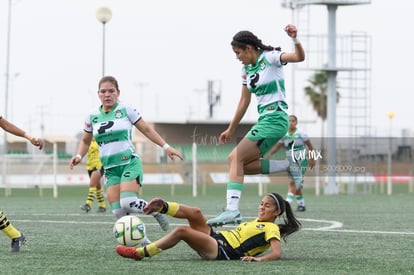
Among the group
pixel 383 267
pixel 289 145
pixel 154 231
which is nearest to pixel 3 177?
pixel 289 145

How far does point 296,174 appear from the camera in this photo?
63.3 ft

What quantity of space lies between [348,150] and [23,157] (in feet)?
41.4

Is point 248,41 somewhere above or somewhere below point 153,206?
above

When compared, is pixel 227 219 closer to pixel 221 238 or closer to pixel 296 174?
pixel 221 238

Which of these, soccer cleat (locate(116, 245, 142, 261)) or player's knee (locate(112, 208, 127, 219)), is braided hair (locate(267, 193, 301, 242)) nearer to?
soccer cleat (locate(116, 245, 142, 261))

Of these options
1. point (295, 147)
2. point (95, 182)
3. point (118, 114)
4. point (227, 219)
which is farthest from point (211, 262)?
point (95, 182)

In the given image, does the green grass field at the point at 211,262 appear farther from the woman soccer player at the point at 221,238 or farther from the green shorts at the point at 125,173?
the green shorts at the point at 125,173

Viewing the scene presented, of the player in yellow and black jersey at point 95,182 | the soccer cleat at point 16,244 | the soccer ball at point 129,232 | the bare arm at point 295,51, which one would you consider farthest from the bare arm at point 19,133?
the player in yellow and black jersey at point 95,182

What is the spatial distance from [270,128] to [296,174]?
29.9 ft

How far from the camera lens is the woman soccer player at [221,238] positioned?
8727mm

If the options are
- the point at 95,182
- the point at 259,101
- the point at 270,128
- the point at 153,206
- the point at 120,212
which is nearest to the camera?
the point at 153,206

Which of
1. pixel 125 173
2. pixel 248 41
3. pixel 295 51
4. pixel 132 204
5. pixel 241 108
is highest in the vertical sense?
pixel 248 41

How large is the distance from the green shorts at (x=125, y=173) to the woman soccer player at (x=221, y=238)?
139 centimetres

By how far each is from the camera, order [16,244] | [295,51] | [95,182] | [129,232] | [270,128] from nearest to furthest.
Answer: [129,232]
[295,51]
[16,244]
[270,128]
[95,182]
